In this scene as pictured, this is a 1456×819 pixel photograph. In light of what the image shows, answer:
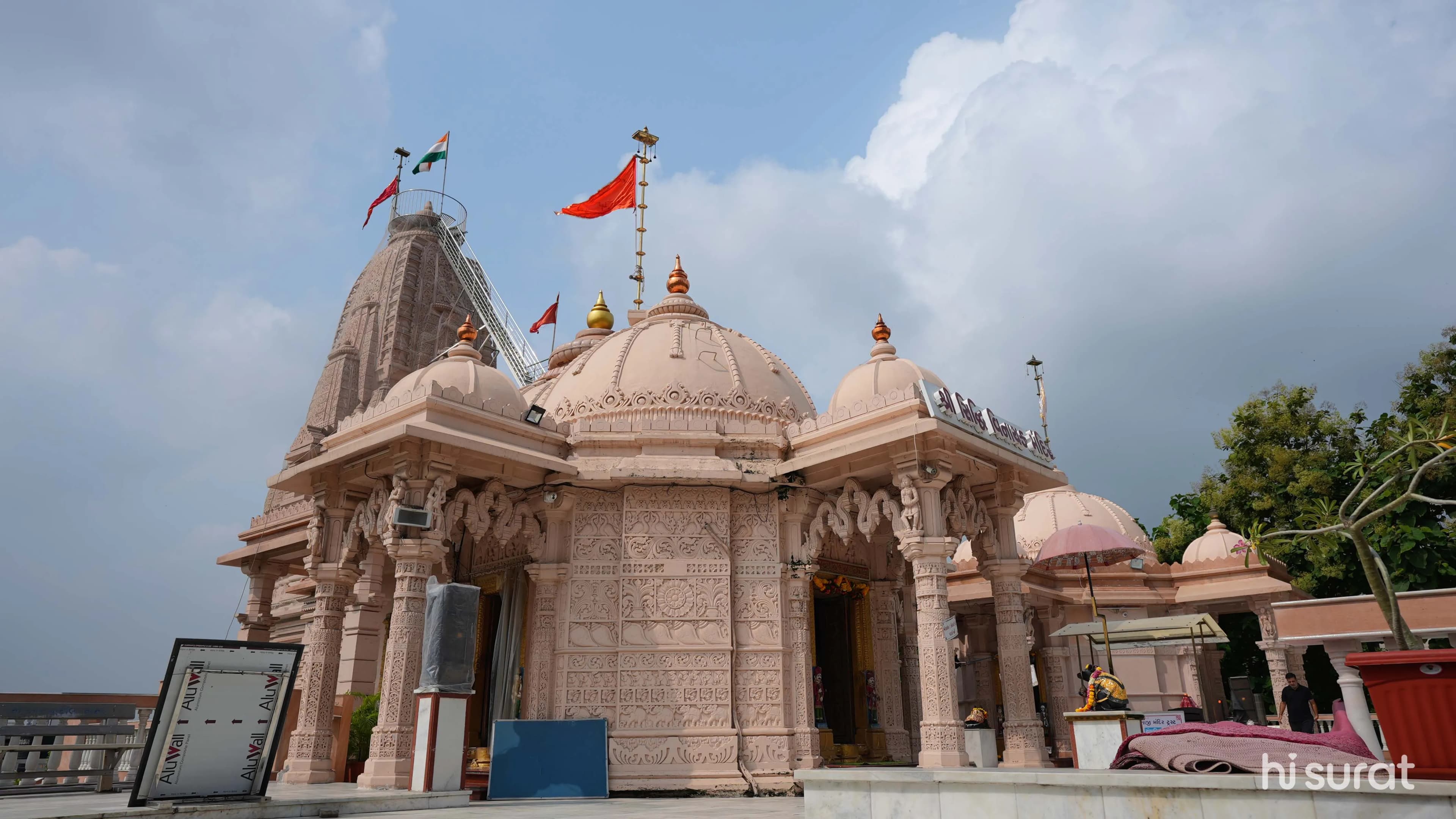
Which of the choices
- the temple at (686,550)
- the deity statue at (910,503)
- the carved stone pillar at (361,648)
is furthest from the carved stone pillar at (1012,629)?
the carved stone pillar at (361,648)

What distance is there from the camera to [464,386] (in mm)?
12969

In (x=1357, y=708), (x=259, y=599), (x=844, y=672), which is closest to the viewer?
(x=1357, y=708)

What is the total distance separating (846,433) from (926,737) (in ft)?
13.0

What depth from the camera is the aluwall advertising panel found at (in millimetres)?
6965

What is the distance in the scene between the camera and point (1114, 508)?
879 inches

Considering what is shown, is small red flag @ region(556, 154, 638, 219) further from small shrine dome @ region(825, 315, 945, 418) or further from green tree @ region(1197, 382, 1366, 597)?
green tree @ region(1197, 382, 1366, 597)

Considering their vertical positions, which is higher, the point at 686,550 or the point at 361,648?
the point at 686,550

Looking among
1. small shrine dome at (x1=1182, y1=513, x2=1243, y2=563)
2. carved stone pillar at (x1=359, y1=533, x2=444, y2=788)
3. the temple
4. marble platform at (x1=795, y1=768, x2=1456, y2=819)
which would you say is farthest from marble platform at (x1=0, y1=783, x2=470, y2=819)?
small shrine dome at (x1=1182, y1=513, x2=1243, y2=563)

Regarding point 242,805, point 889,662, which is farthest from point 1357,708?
point 242,805

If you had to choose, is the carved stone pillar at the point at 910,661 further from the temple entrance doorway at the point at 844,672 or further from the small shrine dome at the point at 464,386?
the small shrine dome at the point at 464,386

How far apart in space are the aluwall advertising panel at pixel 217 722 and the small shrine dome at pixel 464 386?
4.76m

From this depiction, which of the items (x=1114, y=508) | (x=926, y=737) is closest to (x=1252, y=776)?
(x=926, y=737)

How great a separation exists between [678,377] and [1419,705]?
36.1 feet

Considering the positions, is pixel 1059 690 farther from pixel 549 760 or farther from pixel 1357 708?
pixel 549 760
